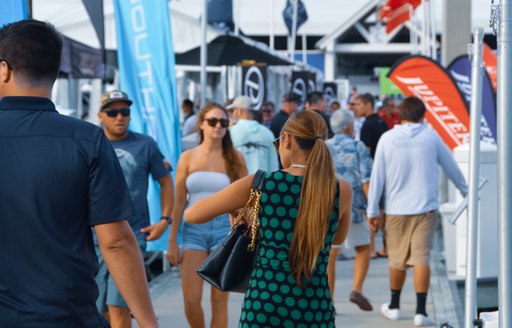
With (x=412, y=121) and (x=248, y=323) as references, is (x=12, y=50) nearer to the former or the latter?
(x=248, y=323)

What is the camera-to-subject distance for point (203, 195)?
7254mm

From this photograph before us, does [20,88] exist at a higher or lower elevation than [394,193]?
higher

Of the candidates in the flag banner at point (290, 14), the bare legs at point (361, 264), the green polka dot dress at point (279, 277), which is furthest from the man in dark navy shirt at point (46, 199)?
the flag banner at point (290, 14)

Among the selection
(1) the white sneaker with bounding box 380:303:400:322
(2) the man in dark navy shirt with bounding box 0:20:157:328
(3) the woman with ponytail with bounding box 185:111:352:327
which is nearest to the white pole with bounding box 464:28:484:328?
(3) the woman with ponytail with bounding box 185:111:352:327

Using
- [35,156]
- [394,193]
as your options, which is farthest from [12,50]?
[394,193]

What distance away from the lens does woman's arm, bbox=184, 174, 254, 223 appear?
4773 mm

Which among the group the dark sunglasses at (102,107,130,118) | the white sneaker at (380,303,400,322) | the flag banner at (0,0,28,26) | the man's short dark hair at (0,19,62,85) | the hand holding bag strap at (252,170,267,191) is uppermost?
the flag banner at (0,0,28,26)

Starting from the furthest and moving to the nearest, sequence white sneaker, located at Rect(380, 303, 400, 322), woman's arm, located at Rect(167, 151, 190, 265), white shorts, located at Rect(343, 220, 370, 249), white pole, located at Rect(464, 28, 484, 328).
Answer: white shorts, located at Rect(343, 220, 370, 249) → white sneaker, located at Rect(380, 303, 400, 322) → woman's arm, located at Rect(167, 151, 190, 265) → white pole, located at Rect(464, 28, 484, 328)

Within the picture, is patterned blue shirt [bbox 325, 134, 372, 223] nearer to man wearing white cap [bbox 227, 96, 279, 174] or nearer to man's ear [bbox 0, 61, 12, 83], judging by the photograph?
man wearing white cap [bbox 227, 96, 279, 174]

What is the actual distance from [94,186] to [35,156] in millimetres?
196

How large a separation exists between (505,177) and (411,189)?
4.65 metres

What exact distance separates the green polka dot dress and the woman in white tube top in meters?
2.35

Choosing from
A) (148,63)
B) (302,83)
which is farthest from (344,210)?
(302,83)

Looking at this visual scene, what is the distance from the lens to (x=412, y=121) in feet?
29.2
